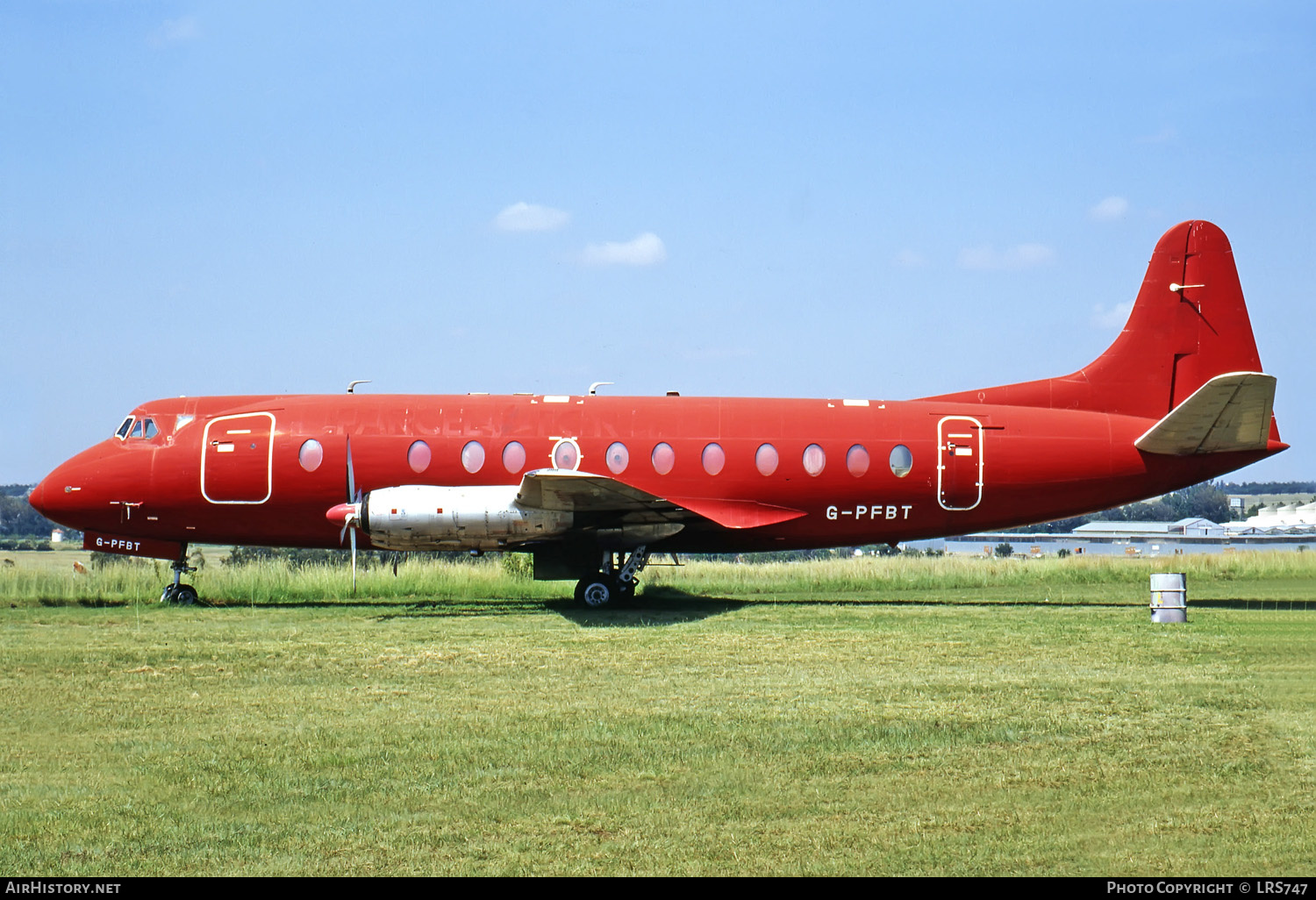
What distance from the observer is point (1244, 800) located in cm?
898

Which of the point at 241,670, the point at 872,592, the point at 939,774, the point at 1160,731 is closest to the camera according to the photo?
the point at 939,774

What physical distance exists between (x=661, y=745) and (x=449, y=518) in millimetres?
10451

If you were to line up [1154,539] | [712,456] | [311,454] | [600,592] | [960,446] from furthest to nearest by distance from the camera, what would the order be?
[1154,539] → [960,446] → [712,456] → [311,454] → [600,592]

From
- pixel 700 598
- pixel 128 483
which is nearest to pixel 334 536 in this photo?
pixel 128 483

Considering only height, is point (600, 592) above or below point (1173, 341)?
below

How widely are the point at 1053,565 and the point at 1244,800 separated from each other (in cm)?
2814

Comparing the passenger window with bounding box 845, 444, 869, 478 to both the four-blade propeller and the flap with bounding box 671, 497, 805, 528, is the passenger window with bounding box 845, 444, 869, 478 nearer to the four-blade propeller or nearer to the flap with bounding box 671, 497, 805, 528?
the flap with bounding box 671, 497, 805, 528

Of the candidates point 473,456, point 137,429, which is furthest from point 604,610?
point 137,429

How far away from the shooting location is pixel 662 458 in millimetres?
23266

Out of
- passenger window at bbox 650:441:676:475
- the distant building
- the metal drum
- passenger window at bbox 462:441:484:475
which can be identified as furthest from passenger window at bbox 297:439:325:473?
the distant building

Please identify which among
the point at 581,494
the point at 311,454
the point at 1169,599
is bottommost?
the point at 1169,599

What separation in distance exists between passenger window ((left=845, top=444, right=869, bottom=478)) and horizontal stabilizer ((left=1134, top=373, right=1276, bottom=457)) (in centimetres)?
508

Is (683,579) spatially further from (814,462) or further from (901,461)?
(901,461)

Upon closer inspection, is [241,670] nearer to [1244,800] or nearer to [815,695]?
[815,695]
